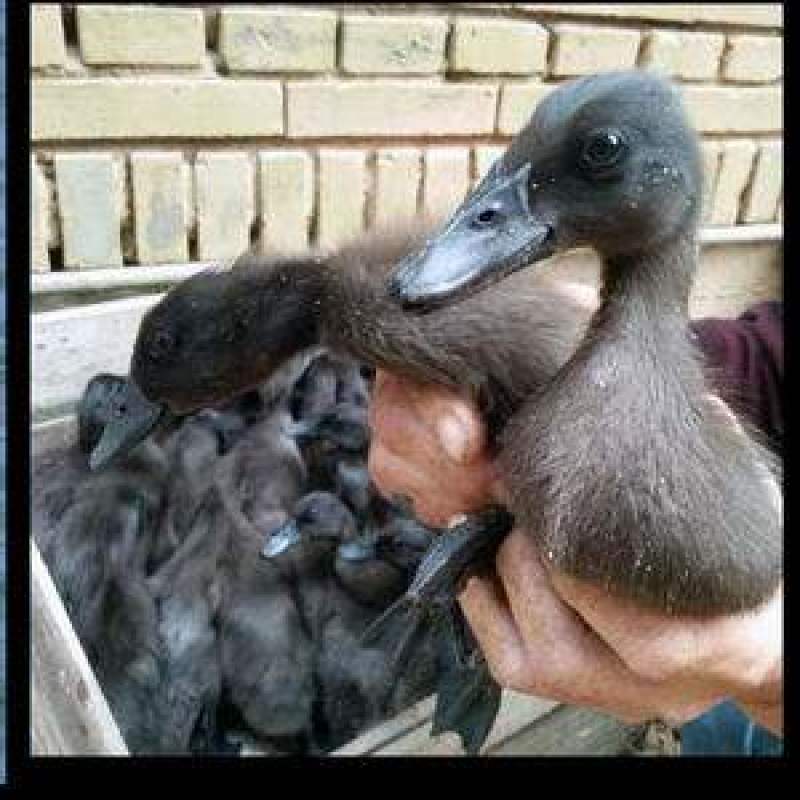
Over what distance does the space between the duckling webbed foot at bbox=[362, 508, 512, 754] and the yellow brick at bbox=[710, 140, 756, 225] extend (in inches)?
50.6

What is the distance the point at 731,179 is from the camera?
238cm

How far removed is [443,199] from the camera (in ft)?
6.52

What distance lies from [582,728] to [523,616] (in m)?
0.85

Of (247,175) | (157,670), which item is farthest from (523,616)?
(247,175)

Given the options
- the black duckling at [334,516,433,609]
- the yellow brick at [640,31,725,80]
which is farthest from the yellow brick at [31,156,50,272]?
the yellow brick at [640,31,725,80]

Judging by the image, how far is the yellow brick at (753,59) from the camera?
2250 millimetres

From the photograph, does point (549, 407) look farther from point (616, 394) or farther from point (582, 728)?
point (582, 728)

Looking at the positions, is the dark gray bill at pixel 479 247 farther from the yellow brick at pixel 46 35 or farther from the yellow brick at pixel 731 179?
the yellow brick at pixel 731 179

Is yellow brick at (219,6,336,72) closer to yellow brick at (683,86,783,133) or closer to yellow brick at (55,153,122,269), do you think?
yellow brick at (55,153,122,269)

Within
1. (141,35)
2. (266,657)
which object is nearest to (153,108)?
(141,35)

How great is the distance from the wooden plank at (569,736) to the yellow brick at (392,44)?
40.3 inches

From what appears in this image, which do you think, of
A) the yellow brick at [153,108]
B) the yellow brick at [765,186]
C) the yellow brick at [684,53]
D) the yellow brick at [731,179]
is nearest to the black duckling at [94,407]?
the yellow brick at [153,108]

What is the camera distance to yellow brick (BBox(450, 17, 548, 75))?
1929mm

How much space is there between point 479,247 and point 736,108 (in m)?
1.55
